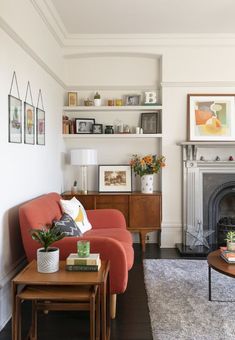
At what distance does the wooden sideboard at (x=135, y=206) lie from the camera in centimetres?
474

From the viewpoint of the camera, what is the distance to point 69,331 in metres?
2.59

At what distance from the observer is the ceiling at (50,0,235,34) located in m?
3.88

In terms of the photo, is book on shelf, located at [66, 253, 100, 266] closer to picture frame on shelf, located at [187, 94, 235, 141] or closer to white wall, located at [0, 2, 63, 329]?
white wall, located at [0, 2, 63, 329]

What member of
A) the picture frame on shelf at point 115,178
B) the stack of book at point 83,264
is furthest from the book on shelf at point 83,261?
the picture frame on shelf at point 115,178

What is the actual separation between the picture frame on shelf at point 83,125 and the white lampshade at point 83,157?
17.8 inches

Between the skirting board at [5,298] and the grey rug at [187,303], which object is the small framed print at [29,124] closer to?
the skirting board at [5,298]

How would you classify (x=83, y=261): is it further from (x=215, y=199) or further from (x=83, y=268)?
(x=215, y=199)

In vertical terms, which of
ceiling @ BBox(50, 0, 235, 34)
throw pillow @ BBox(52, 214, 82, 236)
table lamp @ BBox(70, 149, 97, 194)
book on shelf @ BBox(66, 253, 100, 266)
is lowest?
book on shelf @ BBox(66, 253, 100, 266)

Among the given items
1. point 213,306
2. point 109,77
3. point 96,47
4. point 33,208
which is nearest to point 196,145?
point 109,77

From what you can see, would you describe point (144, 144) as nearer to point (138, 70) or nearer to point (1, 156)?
point (138, 70)

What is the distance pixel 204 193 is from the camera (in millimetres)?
4965

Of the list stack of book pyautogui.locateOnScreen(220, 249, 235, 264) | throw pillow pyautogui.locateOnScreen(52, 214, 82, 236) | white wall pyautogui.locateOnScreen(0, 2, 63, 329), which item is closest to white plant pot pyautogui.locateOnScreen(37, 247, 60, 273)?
white wall pyautogui.locateOnScreen(0, 2, 63, 329)

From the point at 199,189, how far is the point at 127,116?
5.07ft

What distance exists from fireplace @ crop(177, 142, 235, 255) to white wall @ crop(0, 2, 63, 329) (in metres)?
2.03
